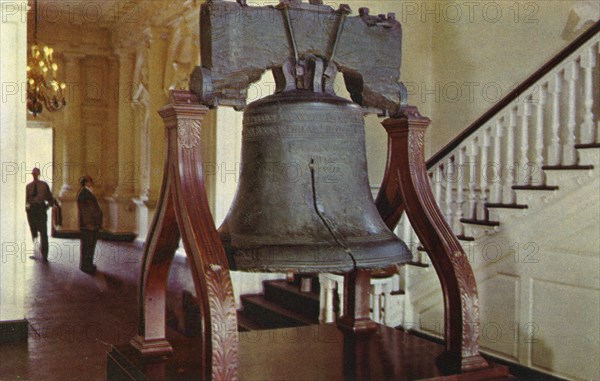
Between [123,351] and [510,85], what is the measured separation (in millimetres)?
6214

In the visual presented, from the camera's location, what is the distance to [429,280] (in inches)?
261

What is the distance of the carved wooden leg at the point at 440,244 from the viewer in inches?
96.7

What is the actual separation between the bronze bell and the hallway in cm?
330

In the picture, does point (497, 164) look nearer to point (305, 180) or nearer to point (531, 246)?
point (531, 246)

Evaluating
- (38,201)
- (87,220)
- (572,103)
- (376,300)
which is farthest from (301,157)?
(38,201)

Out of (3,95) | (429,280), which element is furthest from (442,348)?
(3,95)

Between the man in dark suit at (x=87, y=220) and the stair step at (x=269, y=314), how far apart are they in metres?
4.01

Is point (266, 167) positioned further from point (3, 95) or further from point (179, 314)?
point (179, 314)

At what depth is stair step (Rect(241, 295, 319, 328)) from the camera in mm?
6680

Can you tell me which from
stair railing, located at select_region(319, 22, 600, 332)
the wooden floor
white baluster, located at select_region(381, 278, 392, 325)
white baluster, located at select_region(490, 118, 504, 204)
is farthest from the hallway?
white baluster, located at select_region(490, 118, 504, 204)

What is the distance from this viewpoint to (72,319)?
284 inches

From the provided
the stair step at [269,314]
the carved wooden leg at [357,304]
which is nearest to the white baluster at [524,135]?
the stair step at [269,314]

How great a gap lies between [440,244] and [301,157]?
62 cm

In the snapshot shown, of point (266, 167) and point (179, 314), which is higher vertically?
point (266, 167)
